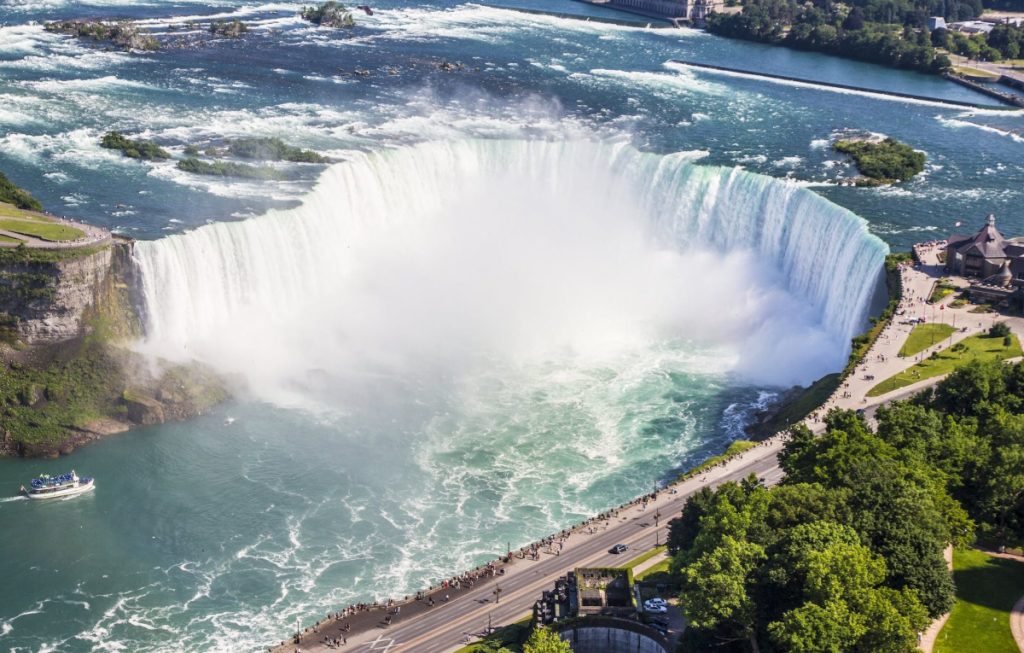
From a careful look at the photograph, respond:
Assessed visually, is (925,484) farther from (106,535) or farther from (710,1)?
(710,1)

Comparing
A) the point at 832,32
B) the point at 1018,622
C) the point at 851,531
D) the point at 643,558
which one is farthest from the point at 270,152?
the point at 832,32

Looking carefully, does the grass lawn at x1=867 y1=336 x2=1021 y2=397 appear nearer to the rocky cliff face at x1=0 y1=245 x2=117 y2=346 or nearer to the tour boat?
the tour boat

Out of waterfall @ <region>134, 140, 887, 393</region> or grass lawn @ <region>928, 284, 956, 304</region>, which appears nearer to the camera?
grass lawn @ <region>928, 284, 956, 304</region>

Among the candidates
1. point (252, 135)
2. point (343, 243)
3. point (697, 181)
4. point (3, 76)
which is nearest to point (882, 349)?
point (697, 181)

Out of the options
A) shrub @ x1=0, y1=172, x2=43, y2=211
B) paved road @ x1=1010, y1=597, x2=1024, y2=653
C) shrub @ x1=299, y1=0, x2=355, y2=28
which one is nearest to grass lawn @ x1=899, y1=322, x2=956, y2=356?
paved road @ x1=1010, y1=597, x2=1024, y2=653

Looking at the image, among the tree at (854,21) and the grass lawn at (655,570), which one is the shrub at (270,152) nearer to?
the grass lawn at (655,570)

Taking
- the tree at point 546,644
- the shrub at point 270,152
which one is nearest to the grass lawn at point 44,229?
the shrub at point 270,152

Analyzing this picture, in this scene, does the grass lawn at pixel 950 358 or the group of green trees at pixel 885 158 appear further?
the group of green trees at pixel 885 158

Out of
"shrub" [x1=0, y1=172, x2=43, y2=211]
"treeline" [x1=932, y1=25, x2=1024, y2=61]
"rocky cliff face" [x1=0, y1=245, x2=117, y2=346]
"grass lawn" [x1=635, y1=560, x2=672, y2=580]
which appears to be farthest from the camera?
"treeline" [x1=932, y1=25, x2=1024, y2=61]
